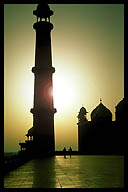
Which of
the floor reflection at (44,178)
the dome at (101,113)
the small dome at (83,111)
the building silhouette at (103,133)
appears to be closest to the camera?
the floor reflection at (44,178)

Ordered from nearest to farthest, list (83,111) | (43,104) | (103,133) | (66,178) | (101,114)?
(66,178) < (43,104) < (103,133) < (101,114) < (83,111)

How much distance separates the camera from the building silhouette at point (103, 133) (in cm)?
4572

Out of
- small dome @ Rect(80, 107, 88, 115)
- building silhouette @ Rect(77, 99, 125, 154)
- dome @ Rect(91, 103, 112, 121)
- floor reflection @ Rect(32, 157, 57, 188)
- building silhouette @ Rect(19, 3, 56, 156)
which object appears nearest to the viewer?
floor reflection @ Rect(32, 157, 57, 188)

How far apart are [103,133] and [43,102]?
19339 mm

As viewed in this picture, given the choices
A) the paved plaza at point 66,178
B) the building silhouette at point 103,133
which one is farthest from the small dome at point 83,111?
the paved plaza at point 66,178

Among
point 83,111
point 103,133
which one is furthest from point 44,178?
point 83,111

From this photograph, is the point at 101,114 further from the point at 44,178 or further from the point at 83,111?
the point at 44,178

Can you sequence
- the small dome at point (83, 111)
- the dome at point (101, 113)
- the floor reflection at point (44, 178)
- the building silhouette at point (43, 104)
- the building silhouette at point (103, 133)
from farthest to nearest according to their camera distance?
the small dome at point (83, 111) < the dome at point (101, 113) < the building silhouette at point (103, 133) < the building silhouette at point (43, 104) < the floor reflection at point (44, 178)

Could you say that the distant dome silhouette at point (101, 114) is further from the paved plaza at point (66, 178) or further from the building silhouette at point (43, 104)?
the paved plaza at point (66, 178)

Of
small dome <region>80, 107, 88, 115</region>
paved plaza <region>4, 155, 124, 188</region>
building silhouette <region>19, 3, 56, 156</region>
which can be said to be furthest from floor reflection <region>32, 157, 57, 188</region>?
small dome <region>80, 107, 88, 115</region>

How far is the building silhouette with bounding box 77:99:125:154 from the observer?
45.7 metres

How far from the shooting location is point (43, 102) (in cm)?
2991

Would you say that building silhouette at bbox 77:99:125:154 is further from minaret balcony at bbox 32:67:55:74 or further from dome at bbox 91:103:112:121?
minaret balcony at bbox 32:67:55:74

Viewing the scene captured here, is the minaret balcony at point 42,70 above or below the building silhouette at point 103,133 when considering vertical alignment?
above
